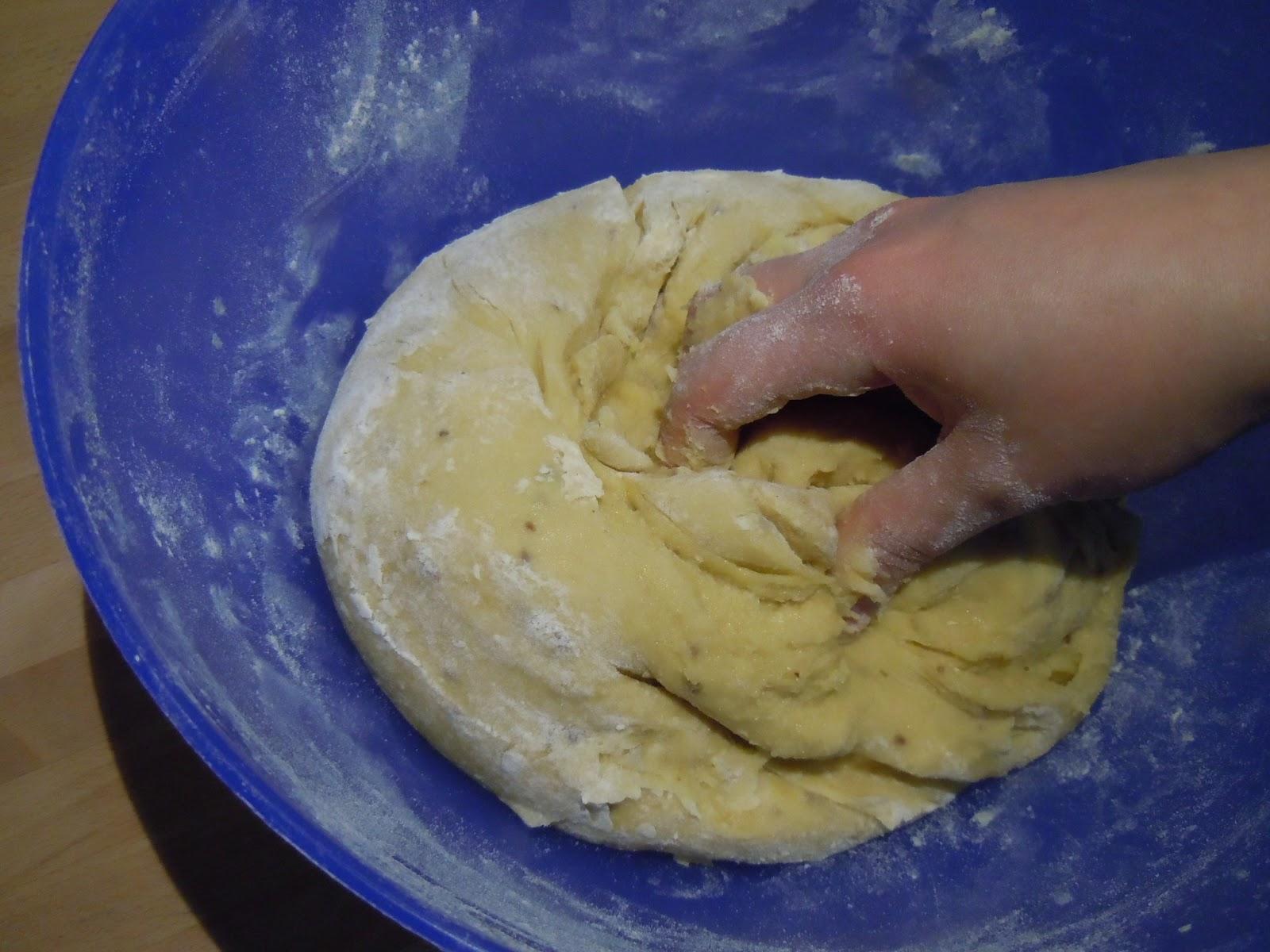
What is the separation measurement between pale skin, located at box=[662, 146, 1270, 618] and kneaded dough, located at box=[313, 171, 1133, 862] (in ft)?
0.37

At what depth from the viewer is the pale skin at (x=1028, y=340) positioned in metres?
0.88

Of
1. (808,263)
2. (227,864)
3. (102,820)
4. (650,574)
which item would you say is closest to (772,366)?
(808,263)

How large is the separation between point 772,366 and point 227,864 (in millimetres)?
945

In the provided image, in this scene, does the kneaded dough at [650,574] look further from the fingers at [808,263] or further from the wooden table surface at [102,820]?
the wooden table surface at [102,820]

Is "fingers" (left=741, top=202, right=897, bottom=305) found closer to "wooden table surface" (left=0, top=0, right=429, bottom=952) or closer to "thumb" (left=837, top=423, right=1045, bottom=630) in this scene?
"thumb" (left=837, top=423, right=1045, bottom=630)

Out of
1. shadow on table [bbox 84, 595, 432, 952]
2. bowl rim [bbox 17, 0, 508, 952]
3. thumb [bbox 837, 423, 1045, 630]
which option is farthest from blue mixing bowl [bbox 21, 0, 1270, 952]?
thumb [bbox 837, 423, 1045, 630]

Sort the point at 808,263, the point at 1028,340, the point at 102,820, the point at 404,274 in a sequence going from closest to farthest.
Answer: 1. the point at 1028,340
2. the point at 808,263
3. the point at 102,820
4. the point at 404,274

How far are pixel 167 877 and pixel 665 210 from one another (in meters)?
1.10

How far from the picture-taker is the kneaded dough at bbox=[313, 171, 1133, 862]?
1152 millimetres

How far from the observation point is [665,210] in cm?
138

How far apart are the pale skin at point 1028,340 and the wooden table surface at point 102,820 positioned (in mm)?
824

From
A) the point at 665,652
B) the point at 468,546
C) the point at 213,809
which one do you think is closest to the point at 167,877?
the point at 213,809

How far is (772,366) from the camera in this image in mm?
1117

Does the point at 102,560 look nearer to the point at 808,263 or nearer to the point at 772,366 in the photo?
the point at 772,366
